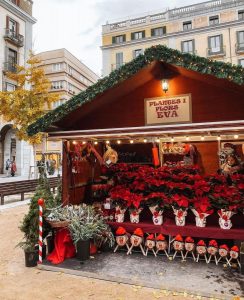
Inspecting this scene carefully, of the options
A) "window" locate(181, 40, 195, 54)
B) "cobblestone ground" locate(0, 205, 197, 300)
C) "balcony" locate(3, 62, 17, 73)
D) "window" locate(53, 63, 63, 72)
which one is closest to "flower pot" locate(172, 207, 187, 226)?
"cobblestone ground" locate(0, 205, 197, 300)

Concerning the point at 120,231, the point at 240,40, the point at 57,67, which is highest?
the point at 57,67

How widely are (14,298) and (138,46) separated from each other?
32904 millimetres

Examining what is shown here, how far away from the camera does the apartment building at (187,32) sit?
28.6 meters

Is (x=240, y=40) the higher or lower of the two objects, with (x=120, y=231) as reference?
higher

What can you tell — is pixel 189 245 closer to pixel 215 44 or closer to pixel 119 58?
pixel 215 44

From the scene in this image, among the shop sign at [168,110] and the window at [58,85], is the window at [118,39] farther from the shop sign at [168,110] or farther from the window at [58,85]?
the shop sign at [168,110]

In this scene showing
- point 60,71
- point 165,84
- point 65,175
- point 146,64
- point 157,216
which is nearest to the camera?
point 146,64

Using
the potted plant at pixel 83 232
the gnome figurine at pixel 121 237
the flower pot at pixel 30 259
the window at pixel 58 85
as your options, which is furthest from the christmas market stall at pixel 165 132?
the window at pixel 58 85

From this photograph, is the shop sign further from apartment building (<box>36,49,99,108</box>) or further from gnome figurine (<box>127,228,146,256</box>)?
apartment building (<box>36,49,99,108</box>)

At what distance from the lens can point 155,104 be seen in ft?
20.9

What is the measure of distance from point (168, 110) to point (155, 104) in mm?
374

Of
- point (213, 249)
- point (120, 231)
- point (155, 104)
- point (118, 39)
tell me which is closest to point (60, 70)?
point (118, 39)

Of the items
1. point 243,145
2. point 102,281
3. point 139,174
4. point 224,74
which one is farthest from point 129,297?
point 243,145

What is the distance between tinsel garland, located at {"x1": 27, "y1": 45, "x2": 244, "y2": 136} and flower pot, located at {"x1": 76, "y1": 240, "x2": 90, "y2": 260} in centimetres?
271
